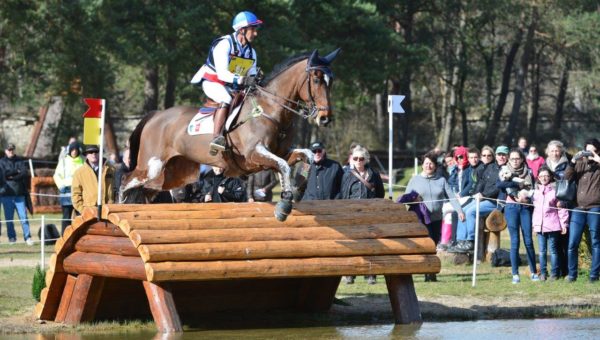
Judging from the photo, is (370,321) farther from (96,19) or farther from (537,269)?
(96,19)

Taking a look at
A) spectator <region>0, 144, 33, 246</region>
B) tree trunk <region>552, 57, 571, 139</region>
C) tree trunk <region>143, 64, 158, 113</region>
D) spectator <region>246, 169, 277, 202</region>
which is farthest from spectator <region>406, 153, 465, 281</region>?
tree trunk <region>552, 57, 571, 139</region>

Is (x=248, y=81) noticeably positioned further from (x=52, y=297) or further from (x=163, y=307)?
(x=52, y=297)

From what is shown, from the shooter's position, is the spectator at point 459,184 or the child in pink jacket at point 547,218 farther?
the spectator at point 459,184

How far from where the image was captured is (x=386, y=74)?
35.7 m

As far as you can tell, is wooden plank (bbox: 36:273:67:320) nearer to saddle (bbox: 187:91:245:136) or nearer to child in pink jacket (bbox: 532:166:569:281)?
saddle (bbox: 187:91:245:136)

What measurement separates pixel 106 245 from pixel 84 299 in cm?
78

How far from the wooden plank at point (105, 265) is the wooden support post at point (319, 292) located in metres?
2.61

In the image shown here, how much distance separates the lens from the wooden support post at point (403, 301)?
36.4ft

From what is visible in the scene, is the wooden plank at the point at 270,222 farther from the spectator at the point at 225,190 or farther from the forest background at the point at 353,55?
→ the forest background at the point at 353,55

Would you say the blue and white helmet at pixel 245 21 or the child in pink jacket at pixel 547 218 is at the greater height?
the blue and white helmet at pixel 245 21

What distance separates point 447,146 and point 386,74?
10.8 meters

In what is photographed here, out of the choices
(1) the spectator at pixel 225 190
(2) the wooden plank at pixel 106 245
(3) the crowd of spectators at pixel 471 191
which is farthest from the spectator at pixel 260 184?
(2) the wooden plank at pixel 106 245

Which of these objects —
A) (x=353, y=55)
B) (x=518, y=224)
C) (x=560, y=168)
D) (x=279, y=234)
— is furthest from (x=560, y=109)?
(x=279, y=234)

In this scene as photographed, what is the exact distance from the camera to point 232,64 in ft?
39.6
